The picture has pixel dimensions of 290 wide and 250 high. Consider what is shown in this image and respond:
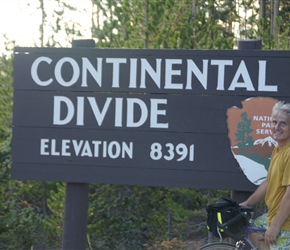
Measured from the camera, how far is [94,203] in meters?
10.7

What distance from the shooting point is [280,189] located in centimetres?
502

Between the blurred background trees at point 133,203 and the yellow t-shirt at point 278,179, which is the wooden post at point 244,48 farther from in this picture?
the blurred background trees at point 133,203

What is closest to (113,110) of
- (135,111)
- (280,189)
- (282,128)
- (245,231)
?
(135,111)

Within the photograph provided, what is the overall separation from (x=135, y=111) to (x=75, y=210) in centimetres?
118

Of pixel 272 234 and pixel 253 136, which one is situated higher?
pixel 253 136

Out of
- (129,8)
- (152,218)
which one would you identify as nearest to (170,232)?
(152,218)

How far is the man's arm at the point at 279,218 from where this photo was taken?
16.0 ft

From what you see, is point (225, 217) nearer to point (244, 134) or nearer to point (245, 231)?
point (245, 231)

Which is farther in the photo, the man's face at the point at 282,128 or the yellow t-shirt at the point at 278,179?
the man's face at the point at 282,128

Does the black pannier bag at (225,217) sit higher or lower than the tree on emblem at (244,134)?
lower

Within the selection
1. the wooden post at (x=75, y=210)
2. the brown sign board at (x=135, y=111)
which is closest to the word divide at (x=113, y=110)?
the brown sign board at (x=135, y=111)

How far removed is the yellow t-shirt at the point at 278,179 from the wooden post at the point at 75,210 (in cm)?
230

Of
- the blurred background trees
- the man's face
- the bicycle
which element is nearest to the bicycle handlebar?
the bicycle

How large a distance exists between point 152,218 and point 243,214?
535 cm
